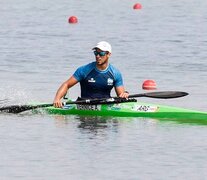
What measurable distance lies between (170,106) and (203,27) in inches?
840

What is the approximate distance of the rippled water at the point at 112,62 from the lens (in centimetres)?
1778

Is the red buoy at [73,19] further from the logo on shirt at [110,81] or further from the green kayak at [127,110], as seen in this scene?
the logo on shirt at [110,81]

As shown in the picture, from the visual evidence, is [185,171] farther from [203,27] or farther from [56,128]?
[203,27]

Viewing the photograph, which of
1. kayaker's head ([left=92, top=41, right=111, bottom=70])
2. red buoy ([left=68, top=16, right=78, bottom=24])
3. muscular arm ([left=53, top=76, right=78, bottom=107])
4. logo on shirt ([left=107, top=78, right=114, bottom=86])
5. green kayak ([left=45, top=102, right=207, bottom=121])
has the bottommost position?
green kayak ([left=45, top=102, right=207, bottom=121])

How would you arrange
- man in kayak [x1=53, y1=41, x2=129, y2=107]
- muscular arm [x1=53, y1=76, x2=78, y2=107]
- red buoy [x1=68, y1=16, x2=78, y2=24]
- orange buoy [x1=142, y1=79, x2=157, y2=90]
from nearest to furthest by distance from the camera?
muscular arm [x1=53, y1=76, x2=78, y2=107] < man in kayak [x1=53, y1=41, x2=129, y2=107] < orange buoy [x1=142, y1=79, x2=157, y2=90] < red buoy [x1=68, y1=16, x2=78, y2=24]

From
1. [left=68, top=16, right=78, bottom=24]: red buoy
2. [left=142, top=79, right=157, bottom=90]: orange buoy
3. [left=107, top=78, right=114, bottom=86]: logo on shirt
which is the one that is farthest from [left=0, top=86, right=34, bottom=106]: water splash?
[left=68, top=16, right=78, bottom=24]: red buoy

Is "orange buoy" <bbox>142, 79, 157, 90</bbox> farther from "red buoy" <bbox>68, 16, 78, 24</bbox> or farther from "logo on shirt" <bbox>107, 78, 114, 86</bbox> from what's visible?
"red buoy" <bbox>68, 16, 78, 24</bbox>

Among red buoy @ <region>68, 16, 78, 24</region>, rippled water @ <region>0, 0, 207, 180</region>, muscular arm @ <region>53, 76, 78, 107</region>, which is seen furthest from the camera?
red buoy @ <region>68, 16, 78, 24</region>

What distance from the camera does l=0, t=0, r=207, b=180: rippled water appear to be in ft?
58.3

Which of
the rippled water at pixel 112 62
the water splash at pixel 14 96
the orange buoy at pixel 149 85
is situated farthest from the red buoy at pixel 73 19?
the water splash at pixel 14 96

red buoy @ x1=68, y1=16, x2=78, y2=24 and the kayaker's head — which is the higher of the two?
red buoy @ x1=68, y1=16, x2=78, y2=24

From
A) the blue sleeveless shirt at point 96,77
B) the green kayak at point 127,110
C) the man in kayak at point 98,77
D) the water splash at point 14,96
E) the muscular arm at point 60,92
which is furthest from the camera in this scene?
the water splash at point 14,96

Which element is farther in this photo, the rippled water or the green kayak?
the green kayak

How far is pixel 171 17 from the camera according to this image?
50250 millimetres
